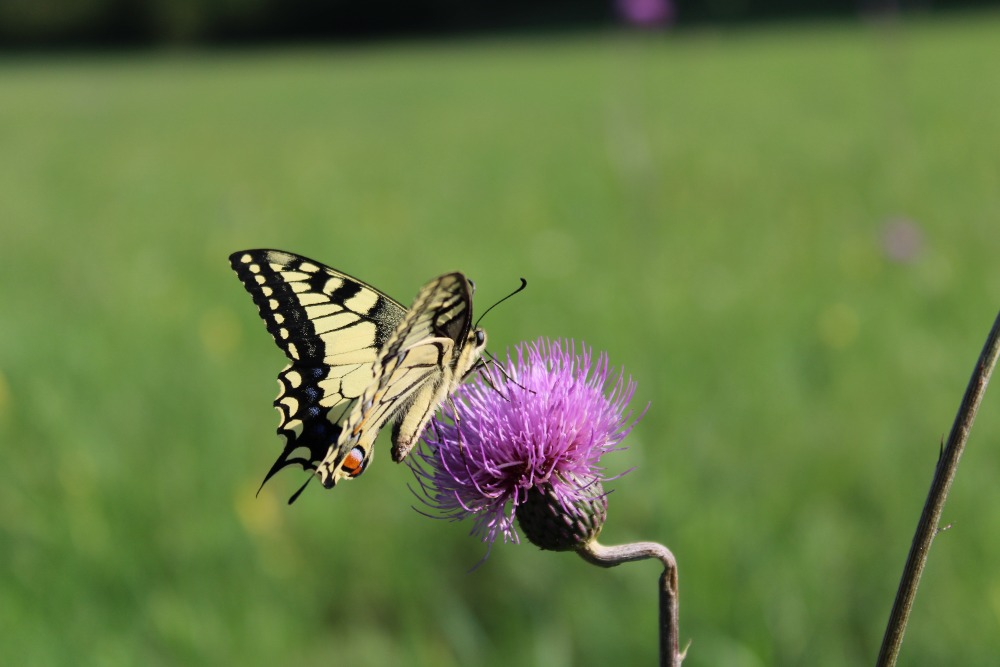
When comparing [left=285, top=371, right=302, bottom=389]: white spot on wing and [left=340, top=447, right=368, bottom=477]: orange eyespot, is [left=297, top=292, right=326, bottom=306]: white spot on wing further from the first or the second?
[left=340, top=447, right=368, bottom=477]: orange eyespot

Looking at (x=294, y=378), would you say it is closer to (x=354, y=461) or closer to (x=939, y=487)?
(x=354, y=461)

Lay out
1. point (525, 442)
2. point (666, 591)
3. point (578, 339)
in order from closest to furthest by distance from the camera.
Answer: point (666, 591)
point (525, 442)
point (578, 339)

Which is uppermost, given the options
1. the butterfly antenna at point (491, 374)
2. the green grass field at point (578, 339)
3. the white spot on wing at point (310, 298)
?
the white spot on wing at point (310, 298)

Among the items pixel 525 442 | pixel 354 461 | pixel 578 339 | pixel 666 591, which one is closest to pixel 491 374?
pixel 525 442

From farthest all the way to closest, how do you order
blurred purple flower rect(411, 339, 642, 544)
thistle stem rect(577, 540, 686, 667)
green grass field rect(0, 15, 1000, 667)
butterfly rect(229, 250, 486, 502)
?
green grass field rect(0, 15, 1000, 667)
butterfly rect(229, 250, 486, 502)
blurred purple flower rect(411, 339, 642, 544)
thistle stem rect(577, 540, 686, 667)

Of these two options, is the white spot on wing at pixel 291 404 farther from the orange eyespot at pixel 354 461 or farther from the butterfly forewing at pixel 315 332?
the orange eyespot at pixel 354 461

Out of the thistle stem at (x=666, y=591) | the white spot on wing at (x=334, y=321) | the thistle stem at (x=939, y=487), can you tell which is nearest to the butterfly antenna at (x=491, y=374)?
the white spot on wing at (x=334, y=321)

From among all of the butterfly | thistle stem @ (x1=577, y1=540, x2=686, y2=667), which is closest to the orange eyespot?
the butterfly
